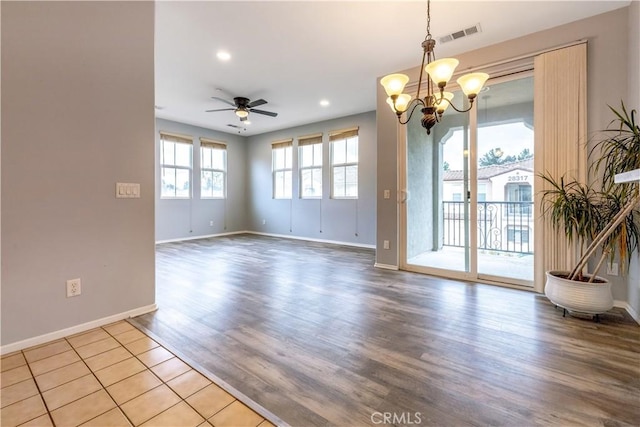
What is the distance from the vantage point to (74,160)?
83.9 inches

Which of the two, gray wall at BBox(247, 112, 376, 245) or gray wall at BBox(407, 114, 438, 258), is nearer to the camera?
gray wall at BBox(407, 114, 438, 258)

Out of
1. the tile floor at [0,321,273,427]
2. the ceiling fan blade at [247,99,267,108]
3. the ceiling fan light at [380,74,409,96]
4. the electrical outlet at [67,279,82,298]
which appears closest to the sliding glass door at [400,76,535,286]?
the ceiling fan light at [380,74,409,96]

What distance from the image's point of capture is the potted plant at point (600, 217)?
2271 mm

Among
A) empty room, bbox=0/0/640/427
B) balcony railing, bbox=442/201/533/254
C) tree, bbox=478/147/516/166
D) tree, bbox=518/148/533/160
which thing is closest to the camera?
empty room, bbox=0/0/640/427

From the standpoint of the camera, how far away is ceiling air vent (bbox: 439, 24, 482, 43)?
2973 mm

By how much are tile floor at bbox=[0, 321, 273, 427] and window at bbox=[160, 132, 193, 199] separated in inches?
203

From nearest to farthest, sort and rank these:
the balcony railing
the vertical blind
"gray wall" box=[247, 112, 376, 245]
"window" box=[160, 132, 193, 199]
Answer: the vertical blind, the balcony railing, "gray wall" box=[247, 112, 376, 245], "window" box=[160, 132, 193, 199]

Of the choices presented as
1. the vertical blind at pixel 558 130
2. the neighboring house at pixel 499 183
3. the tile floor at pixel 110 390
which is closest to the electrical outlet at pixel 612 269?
the vertical blind at pixel 558 130

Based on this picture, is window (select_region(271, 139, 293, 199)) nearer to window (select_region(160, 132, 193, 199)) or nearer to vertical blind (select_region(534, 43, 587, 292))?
window (select_region(160, 132, 193, 199))

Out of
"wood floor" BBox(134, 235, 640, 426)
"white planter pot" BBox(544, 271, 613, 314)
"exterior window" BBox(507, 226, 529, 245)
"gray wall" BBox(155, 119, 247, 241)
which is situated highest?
"gray wall" BBox(155, 119, 247, 241)

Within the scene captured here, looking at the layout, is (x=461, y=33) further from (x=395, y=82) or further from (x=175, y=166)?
(x=175, y=166)

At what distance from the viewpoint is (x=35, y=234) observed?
6.47ft

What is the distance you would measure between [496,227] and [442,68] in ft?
12.6

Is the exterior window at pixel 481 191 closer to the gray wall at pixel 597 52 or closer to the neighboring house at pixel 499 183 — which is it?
the neighboring house at pixel 499 183
